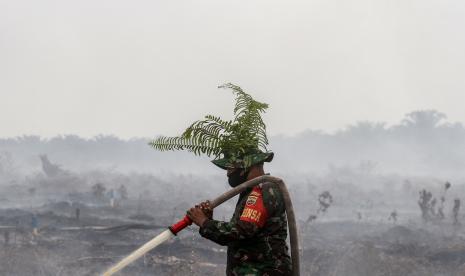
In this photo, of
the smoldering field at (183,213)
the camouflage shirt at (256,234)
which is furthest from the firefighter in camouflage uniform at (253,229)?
the smoldering field at (183,213)

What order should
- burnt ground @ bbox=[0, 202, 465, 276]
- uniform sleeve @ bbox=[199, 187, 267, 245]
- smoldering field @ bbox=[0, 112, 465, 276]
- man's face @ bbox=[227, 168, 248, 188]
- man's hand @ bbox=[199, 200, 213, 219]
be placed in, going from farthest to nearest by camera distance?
1. smoldering field @ bbox=[0, 112, 465, 276]
2. burnt ground @ bbox=[0, 202, 465, 276]
3. man's face @ bbox=[227, 168, 248, 188]
4. man's hand @ bbox=[199, 200, 213, 219]
5. uniform sleeve @ bbox=[199, 187, 267, 245]

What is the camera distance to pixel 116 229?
52.1 feet

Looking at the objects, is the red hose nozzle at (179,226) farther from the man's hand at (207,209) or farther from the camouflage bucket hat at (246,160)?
the camouflage bucket hat at (246,160)

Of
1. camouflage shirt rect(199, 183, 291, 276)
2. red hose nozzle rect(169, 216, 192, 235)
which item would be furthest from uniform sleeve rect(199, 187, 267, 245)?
red hose nozzle rect(169, 216, 192, 235)

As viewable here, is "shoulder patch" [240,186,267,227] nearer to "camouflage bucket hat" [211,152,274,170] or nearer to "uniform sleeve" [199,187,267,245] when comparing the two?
"uniform sleeve" [199,187,267,245]

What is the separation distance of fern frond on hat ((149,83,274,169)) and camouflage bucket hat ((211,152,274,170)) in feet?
0.05

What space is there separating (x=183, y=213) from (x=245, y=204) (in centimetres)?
1513

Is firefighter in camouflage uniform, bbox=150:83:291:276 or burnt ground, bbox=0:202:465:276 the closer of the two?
firefighter in camouflage uniform, bbox=150:83:291:276

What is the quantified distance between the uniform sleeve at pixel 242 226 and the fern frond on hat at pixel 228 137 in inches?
14.3

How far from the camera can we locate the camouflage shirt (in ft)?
12.4

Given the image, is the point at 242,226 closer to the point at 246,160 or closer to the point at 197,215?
the point at 197,215

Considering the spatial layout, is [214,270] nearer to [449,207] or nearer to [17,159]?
[449,207]

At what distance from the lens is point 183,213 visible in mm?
18812

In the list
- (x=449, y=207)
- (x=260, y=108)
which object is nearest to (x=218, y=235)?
(x=260, y=108)
